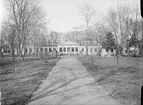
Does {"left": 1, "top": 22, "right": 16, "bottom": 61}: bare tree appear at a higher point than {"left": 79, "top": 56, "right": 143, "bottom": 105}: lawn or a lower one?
higher

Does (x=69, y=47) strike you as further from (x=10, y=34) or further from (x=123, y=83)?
(x=123, y=83)

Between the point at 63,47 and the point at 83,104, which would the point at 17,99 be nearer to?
the point at 83,104

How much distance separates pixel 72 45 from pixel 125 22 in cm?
3055

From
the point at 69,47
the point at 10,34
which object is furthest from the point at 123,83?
the point at 69,47

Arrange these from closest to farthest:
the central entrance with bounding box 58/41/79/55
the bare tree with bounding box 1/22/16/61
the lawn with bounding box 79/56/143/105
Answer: the lawn with bounding box 79/56/143/105 < the bare tree with bounding box 1/22/16/61 < the central entrance with bounding box 58/41/79/55

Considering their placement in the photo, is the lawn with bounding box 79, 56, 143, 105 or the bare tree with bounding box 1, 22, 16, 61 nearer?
the lawn with bounding box 79, 56, 143, 105

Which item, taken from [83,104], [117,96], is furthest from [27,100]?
[117,96]

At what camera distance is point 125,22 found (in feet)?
40.2

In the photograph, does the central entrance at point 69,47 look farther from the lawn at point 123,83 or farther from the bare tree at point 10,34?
the lawn at point 123,83

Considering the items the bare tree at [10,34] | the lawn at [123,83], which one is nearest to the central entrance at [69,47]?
the bare tree at [10,34]

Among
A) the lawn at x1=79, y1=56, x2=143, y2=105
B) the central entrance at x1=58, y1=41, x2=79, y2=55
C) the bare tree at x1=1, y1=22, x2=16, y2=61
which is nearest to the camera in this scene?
the lawn at x1=79, y1=56, x2=143, y2=105

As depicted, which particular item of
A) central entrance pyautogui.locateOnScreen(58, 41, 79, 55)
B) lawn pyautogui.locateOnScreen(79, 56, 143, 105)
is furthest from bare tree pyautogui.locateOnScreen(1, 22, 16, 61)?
central entrance pyautogui.locateOnScreen(58, 41, 79, 55)

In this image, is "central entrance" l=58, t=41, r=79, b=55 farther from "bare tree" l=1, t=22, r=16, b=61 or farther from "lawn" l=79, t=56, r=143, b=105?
"lawn" l=79, t=56, r=143, b=105

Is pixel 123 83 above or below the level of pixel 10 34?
below
